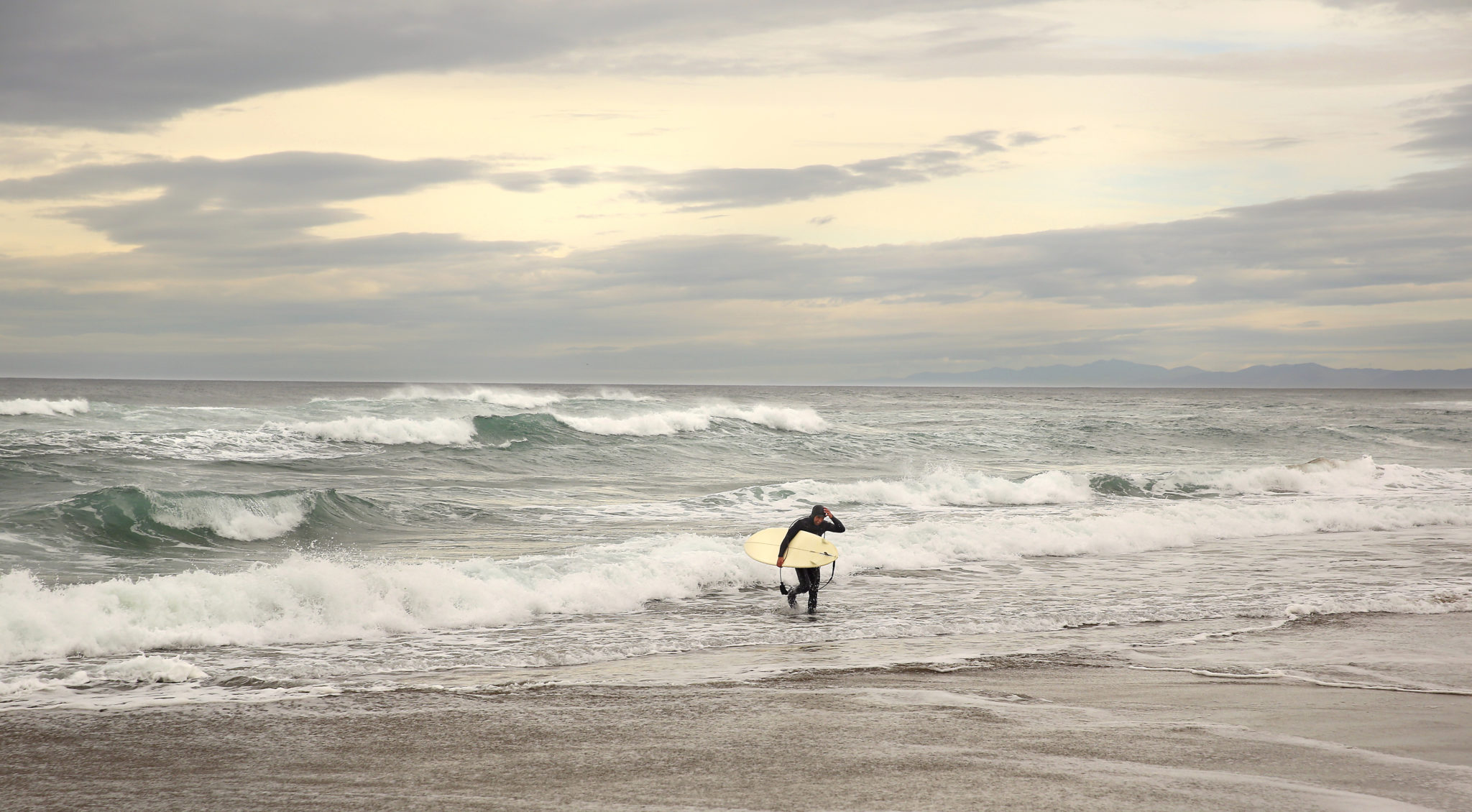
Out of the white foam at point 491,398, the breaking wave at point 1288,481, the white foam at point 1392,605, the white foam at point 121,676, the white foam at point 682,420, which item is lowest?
the white foam at point 121,676

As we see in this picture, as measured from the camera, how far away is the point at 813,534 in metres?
10.8

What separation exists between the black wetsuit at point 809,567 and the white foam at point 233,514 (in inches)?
345

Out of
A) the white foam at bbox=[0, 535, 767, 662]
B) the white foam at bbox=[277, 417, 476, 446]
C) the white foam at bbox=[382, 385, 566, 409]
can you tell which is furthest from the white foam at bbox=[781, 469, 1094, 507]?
the white foam at bbox=[382, 385, 566, 409]

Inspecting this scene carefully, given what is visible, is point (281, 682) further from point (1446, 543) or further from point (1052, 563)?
point (1446, 543)

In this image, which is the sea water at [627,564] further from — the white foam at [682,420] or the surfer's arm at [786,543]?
the white foam at [682,420]

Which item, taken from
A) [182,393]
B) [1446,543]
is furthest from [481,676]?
[182,393]

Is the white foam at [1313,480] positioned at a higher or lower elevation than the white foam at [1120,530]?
higher

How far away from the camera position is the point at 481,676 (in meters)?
7.67

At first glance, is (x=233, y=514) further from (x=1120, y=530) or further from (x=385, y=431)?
(x=385, y=431)

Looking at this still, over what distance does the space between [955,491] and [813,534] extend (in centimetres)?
1166

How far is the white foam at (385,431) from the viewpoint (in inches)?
1148

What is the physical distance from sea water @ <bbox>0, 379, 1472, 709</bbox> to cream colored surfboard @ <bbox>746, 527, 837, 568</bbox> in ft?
1.87

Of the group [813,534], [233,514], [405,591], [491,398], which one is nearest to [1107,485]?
[813,534]

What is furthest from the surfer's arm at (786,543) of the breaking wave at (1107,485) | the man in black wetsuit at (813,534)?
the breaking wave at (1107,485)
